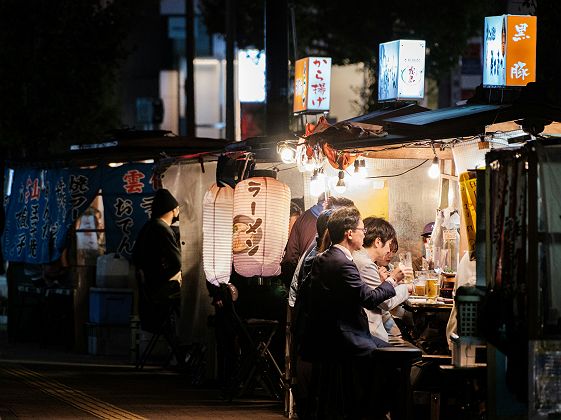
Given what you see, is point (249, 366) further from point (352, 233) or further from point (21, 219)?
point (21, 219)

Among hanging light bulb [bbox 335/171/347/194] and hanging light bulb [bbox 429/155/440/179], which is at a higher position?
hanging light bulb [bbox 429/155/440/179]

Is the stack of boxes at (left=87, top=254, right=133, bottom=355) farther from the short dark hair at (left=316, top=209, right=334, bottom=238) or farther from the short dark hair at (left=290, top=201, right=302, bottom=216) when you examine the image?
the short dark hair at (left=316, top=209, right=334, bottom=238)

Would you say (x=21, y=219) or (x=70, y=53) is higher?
(x=70, y=53)

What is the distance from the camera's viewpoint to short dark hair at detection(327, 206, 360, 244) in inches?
460

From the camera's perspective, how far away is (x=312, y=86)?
19.7 metres

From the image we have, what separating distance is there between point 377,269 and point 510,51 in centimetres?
329

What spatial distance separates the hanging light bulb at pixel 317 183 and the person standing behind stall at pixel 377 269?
1503mm

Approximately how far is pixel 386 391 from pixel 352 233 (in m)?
1.51

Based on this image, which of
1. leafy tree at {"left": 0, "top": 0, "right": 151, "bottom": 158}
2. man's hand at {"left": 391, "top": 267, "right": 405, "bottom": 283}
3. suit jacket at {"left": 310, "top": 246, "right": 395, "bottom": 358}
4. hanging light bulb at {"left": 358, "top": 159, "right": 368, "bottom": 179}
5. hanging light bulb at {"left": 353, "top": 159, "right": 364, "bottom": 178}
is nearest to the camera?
suit jacket at {"left": 310, "top": 246, "right": 395, "bottom": 358}

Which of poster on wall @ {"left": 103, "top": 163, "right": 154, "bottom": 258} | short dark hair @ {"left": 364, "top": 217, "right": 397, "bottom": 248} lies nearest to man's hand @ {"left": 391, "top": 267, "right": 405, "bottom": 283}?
short dark hair @ {"left": 364, "top": 217, "right": 397, "bottom": 248}

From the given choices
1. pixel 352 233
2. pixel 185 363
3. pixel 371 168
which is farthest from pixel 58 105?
pixel 352 233

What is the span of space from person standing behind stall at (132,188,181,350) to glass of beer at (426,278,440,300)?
5000 mm

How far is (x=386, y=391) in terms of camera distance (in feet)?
37.1

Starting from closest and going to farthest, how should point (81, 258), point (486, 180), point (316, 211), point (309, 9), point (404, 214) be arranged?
point (486, 180) < point (316, 211) < point (404, 214) < point (81, 258) < point (309, 9)
